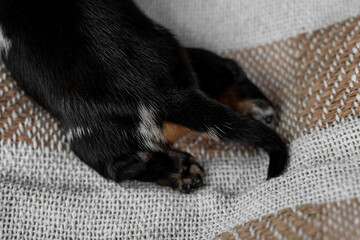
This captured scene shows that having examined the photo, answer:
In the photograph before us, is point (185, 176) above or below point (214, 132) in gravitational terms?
below

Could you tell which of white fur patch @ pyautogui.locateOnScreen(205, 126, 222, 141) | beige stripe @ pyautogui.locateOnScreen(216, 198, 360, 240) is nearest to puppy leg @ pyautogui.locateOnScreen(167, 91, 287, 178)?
white fur patch @ pyautogui.locateOnScreen(205, 126, 222, 141)

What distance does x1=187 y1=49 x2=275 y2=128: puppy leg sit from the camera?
1.33 metres

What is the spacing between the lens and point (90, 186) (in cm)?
126

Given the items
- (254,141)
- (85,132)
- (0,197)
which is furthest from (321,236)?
(0,197)

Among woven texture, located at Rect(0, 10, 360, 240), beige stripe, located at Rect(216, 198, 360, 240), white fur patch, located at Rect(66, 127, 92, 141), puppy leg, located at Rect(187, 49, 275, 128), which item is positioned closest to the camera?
beige stripe, located at Rect(216, 198, 360, 240)

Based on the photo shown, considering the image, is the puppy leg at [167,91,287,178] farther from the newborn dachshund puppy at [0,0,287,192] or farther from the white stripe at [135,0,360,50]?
the white stripe at [135,0,360,50]

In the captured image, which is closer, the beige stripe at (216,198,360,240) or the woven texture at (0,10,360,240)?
the beige stripe at (216,198,360,240)

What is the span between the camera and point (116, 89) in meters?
1.10

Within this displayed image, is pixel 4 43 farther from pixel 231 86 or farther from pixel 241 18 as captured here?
pixel 241 18

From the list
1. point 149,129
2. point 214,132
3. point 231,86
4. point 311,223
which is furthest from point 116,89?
point 311,223

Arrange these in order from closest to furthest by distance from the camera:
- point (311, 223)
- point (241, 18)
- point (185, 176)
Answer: point (311, 223), point (185, 176), point (241, 18)

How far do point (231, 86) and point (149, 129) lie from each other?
366mm

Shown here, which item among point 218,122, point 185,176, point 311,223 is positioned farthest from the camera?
point 185,176

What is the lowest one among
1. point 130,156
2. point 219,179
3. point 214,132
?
point 219,179
